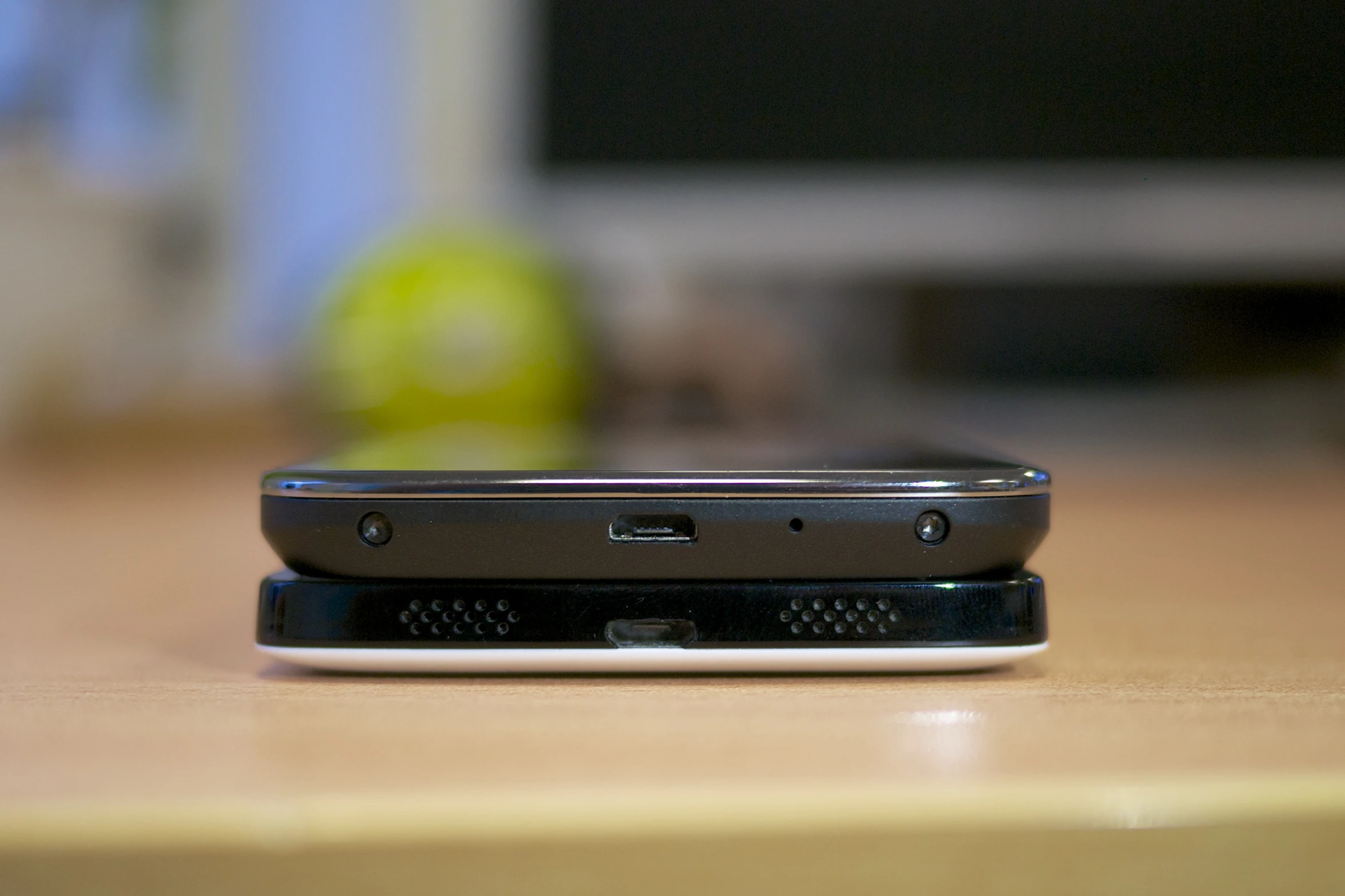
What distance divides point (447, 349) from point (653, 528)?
1.86ft

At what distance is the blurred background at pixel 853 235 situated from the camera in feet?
2.96

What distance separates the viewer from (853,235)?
108 cm

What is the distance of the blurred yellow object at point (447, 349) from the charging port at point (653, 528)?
51 centimetres

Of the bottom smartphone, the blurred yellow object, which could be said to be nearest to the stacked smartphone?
Answer: the bottom smartphone

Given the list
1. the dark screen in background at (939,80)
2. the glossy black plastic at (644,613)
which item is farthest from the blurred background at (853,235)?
the glossy black plastic at (644,613)

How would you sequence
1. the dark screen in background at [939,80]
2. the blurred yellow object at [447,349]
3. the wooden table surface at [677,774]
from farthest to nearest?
the dark screen in background at [939,80] < the blurred yellow object at [447,349] < the wooden table surface at [677,774]

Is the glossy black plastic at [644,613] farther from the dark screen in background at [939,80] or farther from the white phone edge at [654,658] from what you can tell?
the dark screen in background at [939,80]

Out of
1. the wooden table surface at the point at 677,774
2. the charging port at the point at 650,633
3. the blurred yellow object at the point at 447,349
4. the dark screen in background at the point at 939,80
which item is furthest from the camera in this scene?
the dark screen in background at the point at 939,80

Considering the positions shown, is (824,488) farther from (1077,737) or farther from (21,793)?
(21,793)

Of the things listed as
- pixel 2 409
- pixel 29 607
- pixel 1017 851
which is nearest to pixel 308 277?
pixel 2 409

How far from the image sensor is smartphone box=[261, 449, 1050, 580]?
28 cm

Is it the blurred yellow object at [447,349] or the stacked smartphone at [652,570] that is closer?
the stacked smartphone at [652,570]

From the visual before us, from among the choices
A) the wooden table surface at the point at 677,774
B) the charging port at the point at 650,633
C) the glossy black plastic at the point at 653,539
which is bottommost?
the wooden table surface at the point at 677,774

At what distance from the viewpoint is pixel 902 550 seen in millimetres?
286
